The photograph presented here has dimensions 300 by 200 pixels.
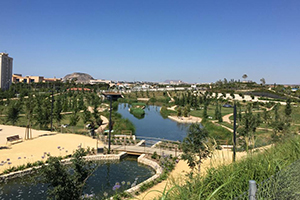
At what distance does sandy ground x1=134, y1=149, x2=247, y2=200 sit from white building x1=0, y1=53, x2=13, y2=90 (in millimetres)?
54365

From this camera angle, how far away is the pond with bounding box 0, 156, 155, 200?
7828 millimetres

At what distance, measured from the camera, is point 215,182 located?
217 cm

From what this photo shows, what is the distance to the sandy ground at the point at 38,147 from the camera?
10.3 meters

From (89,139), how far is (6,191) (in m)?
6.65

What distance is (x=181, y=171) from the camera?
9.45 m

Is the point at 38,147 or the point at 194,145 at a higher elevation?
the point at 194,145

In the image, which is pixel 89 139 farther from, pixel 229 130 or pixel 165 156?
pixel 229 130

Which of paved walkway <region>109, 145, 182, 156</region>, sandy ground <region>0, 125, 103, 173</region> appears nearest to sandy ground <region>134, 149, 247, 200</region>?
paved walkway <region>109, 145, 182, 156</region>

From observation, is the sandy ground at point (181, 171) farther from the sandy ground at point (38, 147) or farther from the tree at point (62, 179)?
the sandy ground at point (38, 147)

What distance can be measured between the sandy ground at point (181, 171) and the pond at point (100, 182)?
682 millimetres

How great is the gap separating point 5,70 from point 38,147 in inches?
2012

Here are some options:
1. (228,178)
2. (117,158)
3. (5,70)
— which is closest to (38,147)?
(117,158)

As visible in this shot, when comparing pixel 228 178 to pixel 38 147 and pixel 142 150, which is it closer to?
pixel 142 150

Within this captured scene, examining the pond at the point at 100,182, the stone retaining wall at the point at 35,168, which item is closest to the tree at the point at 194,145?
the pond at the point at 100,182
